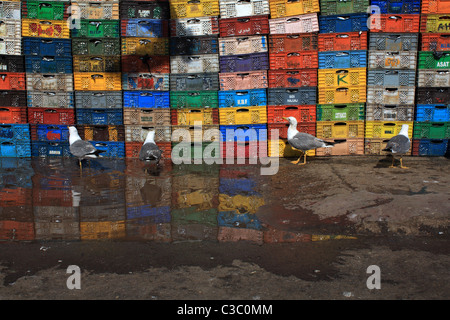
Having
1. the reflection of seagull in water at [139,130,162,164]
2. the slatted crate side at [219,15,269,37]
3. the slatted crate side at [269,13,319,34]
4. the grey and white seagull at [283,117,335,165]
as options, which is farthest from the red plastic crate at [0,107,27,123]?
the grey and white seagull at [283,117,335,165]

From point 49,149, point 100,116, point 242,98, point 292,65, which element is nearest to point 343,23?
point 292,65

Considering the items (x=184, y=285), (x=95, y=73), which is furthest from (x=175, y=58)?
(x=184, y=285)

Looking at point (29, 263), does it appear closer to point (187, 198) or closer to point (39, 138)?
point (187, 198)

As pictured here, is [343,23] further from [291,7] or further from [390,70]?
[390,70]

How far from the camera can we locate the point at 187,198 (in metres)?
6.65

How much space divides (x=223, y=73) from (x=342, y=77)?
293cm

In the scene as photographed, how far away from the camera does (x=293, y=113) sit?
948 cm

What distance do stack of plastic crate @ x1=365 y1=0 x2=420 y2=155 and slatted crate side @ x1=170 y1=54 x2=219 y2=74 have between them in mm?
3835

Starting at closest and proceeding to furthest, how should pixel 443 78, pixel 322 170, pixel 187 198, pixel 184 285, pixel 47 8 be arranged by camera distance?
pixel 184 285 → pixel 187 198 → pixel 322 170 → pixel 443 78 → pixel 47 8

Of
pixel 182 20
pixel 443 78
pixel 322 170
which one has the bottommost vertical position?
pixel 322 170

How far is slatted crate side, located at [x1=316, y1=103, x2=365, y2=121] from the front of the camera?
9367 millimetres
